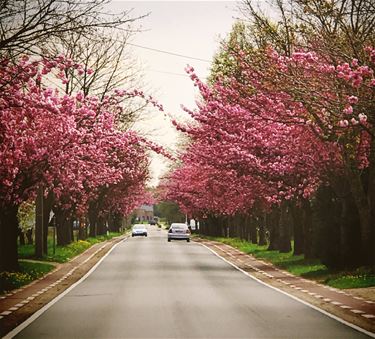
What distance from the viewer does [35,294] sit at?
23906mm

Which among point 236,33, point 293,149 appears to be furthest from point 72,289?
point 236,33

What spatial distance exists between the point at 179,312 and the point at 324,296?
5.83m

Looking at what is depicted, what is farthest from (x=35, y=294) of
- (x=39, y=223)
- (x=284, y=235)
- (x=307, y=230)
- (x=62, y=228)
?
(x=62, y=228)

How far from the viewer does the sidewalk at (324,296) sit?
17812 mm

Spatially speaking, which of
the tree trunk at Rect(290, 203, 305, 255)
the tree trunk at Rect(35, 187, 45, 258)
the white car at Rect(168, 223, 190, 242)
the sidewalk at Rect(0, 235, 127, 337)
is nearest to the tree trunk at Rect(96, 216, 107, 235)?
the white car at Rect(168, 223, 190, 242)

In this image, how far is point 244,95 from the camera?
30781 mm

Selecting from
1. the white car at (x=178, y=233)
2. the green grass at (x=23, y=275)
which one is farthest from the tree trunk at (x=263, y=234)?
the green grass at (x=23, y=275)

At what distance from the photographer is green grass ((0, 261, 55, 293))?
26125 mm

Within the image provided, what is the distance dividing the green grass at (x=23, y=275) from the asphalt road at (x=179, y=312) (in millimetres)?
1824

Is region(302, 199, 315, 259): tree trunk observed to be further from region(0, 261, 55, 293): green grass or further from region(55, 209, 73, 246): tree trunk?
region(55, 209, 73, 246): tree trunk

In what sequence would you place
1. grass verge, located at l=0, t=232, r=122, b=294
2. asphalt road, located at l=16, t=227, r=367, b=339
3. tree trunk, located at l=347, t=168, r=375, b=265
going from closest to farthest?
asphalt road, located at l=16, t=227, r=367, b=339 → grass verge, located at l=0, t=232, r=122, b=294 → tree trunk, located at l=347, t=168, r=375, b=265

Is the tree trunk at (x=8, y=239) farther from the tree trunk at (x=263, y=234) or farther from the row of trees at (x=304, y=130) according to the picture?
the tree trunk at (x=263, y=234)

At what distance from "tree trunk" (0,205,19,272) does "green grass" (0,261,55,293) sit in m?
0.48

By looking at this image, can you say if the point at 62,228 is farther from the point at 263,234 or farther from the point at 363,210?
the point at 363,210
